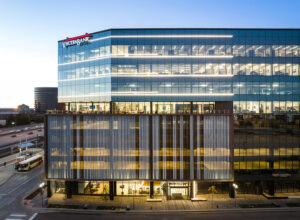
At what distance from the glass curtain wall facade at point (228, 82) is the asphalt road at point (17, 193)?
22.8 meters

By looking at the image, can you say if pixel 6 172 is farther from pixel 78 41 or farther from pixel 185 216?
pixel 185 216

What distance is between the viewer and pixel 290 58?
35312 mm

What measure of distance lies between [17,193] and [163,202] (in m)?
31.0

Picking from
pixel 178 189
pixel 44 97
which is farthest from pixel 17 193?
pixel 44 97

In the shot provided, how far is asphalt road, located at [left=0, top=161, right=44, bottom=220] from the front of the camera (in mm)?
28391

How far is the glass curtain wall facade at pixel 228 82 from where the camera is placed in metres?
34.6

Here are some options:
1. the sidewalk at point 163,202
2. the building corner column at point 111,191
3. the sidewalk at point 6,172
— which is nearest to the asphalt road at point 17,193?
the sidewalk at point 6,172

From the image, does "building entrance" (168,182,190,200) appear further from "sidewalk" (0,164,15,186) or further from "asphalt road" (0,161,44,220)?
"sidewalk" (0,164,15,186)

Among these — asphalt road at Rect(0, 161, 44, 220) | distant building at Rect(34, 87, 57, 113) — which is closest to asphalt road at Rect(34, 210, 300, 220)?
asphalt road at Rect(0, 161, 44, 220)

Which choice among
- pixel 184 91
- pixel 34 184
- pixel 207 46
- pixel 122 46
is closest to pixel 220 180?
pixel 184 91

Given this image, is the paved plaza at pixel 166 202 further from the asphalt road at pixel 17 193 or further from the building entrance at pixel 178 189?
the asphalt road at pixel 17 193

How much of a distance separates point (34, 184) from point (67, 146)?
16.8 meters

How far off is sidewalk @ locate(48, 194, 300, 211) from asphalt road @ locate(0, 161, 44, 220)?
4.72m

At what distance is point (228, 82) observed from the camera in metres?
34.9
